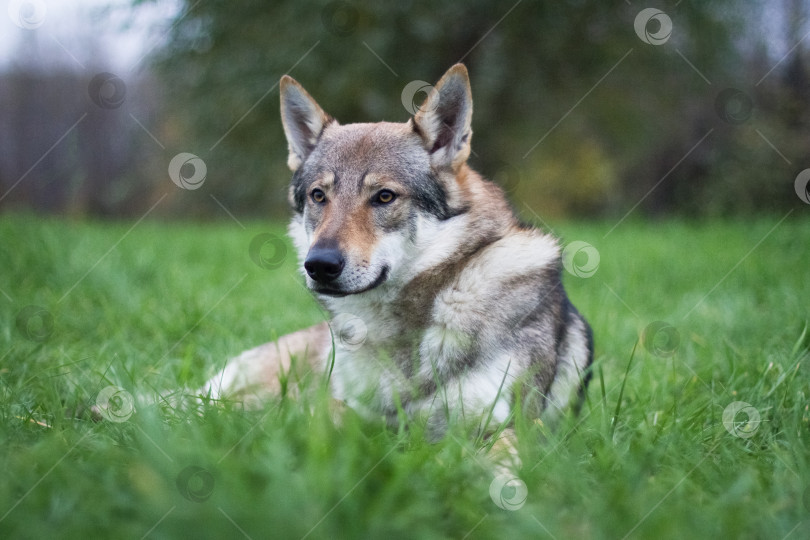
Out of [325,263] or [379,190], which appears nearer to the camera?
[325,263]

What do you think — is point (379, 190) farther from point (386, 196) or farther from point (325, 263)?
point (325, 263)

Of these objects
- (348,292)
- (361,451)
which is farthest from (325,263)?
(361,451)

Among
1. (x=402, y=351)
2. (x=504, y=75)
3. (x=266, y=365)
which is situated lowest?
(x=266, y=365)

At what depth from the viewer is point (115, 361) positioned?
3051mm

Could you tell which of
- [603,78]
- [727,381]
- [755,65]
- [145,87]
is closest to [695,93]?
[755,65]

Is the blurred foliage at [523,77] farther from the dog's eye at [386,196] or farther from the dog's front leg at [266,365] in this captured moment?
the dog's eye at [386,196]

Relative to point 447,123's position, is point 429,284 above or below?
below

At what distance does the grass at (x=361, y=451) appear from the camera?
5.18 ft

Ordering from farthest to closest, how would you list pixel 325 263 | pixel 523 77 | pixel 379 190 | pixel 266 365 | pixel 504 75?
1. pixel 523 77
2. pixel 504 75
3. pixel 266 365
4. pixel 379 190
5. pixel 325 263

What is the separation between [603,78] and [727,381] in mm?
9225

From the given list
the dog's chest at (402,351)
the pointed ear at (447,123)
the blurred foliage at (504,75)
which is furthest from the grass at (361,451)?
the blurred foliage at (504,75)

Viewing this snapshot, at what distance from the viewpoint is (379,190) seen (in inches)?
115

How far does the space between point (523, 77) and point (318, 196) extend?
8564 millimetres

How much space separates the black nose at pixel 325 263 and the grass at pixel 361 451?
1.66 ft
